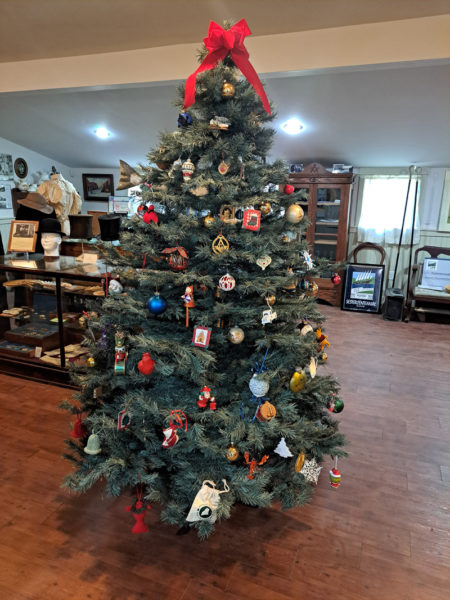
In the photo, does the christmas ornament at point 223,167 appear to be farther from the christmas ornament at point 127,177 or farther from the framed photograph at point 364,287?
the framed photograph at point 364,287

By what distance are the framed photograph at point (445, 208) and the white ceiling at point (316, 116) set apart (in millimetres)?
238

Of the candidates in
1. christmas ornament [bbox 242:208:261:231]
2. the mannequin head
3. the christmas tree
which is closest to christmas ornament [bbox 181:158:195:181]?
the christmas tree

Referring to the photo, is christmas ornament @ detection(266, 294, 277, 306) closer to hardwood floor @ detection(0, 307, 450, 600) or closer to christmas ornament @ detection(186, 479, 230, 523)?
christmas ornament @ detection(186, 479, 230, 523)

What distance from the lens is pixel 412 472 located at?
2.16 m

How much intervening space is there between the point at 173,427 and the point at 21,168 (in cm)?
653

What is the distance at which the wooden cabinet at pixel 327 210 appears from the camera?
5188 mm

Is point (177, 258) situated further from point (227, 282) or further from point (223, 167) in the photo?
point (223, 167)

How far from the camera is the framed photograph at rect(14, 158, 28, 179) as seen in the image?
255 inches

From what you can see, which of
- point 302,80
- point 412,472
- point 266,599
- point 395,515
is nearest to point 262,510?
point 266,599

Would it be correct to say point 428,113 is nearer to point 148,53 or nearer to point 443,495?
point 148,53

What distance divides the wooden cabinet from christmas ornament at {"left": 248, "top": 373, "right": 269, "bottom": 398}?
12.6 ft

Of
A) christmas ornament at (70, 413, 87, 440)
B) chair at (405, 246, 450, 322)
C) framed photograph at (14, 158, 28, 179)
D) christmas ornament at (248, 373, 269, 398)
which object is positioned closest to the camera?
christmas ornament at (248, 373, 269, 398)

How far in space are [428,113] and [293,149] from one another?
168 cm

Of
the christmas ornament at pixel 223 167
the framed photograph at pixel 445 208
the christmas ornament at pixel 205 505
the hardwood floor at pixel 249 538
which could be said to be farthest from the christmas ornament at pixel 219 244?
the framed photograph at pixel 445 208
